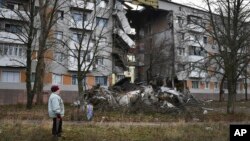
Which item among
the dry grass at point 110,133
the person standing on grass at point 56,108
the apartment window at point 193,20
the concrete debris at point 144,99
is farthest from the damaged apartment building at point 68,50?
the person standing on grass at point 56,108

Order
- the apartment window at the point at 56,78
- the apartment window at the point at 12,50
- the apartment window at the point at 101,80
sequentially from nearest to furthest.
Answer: the apartment window at the point at 12,50 → the apartment window at the point at 56,78 → the apartment window at the point at 101,80

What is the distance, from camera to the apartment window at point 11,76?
5034 centimetres

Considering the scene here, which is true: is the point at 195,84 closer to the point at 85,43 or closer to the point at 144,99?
the point at 85,43

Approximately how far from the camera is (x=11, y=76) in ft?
167

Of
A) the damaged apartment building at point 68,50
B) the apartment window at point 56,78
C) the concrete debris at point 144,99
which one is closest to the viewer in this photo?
the concrete debris at point 144,99

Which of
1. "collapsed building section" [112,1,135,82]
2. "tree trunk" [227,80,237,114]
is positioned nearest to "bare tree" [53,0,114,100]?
"collapsed building section" [112,1,135,82]

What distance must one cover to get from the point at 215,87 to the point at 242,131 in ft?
216

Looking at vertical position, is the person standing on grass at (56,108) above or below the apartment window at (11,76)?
below

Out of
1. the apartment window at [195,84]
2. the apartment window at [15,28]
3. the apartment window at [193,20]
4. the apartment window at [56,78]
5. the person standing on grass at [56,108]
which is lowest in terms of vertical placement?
the person standing on grass at [56,108]

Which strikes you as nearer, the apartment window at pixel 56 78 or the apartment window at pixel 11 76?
the apartment window at pixel 11 76

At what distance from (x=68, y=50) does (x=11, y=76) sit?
10003mm

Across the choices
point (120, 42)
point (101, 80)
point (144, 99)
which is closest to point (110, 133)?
point (144, 99)

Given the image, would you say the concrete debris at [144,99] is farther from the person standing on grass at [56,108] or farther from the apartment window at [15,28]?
the person standing on grass at [56,108]

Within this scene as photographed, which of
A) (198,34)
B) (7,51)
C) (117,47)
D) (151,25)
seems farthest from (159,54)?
(198,34)
